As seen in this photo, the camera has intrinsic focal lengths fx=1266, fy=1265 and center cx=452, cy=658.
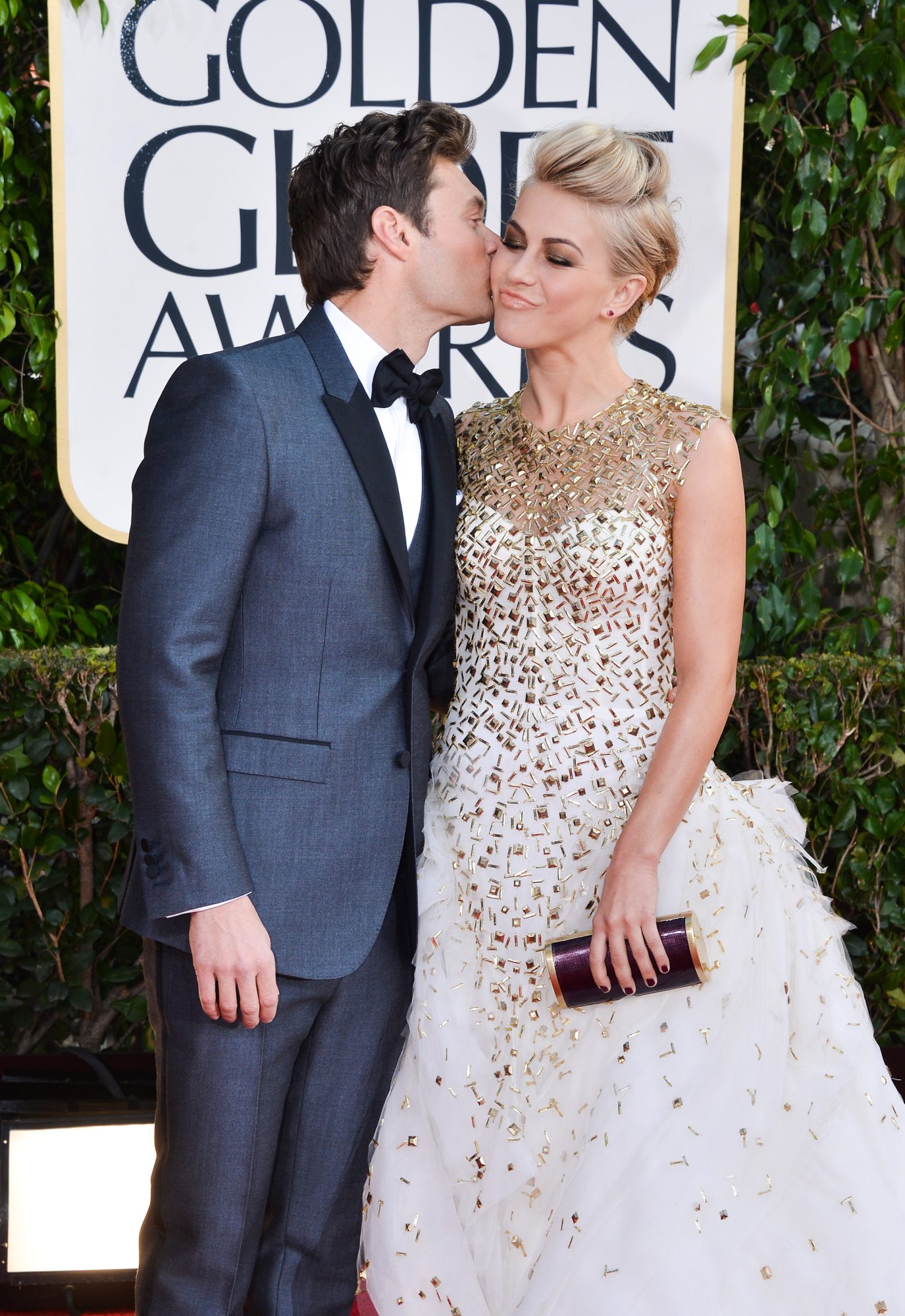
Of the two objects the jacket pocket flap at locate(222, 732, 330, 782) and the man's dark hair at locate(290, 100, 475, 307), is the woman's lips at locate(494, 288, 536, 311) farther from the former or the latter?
the jacket pocket flap at locate(222, 732, 330, 782)

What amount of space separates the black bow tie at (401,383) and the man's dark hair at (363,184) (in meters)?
0.13

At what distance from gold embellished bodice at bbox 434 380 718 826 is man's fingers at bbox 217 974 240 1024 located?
0.43m

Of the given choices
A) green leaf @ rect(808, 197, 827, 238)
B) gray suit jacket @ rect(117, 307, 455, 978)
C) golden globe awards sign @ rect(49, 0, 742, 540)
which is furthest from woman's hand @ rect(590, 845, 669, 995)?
green leaf @ rect(808, 197, 827, 238)

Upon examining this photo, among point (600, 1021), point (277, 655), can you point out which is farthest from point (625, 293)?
point (600, 1021)

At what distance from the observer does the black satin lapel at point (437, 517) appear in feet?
5.47

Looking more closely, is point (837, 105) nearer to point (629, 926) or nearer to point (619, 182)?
point (619, 182)

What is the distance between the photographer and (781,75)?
2.60 meters

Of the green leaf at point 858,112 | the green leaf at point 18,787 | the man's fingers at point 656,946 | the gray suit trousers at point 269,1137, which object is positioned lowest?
the gray suit trousers at point 269,1137

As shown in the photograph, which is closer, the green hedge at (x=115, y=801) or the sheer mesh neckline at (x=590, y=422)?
the sheer mesh neckline at (x=590, y=422)

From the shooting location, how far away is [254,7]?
8.42 ft

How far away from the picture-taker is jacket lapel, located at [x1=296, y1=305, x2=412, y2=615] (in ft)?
5.17

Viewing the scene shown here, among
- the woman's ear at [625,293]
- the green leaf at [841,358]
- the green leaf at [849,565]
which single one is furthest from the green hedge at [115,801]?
the woman's ear at [625,293]

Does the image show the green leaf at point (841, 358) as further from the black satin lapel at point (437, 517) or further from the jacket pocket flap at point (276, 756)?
the jacket pocket flap at point (276, 756)

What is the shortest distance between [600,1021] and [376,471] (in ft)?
2.44
